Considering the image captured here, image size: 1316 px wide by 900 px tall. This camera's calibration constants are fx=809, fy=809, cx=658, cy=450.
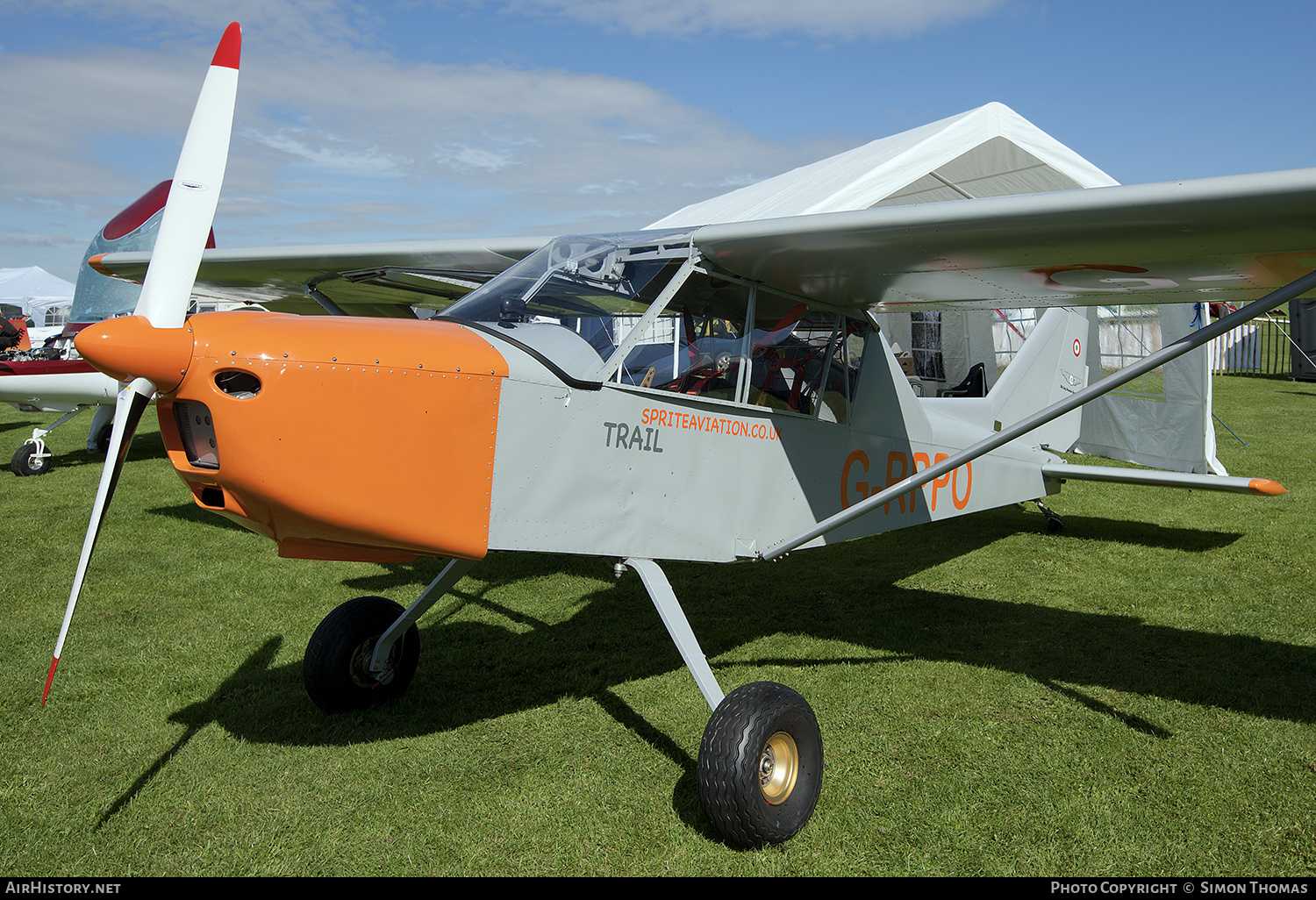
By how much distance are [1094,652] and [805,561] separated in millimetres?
2726

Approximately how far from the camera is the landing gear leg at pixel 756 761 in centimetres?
300

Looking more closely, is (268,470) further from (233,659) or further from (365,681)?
(233,659)

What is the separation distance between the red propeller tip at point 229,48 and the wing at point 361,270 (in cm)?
285

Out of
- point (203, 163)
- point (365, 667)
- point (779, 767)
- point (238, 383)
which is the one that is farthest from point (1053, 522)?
point (203, 163)

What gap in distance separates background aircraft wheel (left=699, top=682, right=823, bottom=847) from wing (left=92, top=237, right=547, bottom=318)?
378 centimetres

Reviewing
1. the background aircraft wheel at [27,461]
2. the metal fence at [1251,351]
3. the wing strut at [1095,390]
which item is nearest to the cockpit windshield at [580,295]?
the wing strut at [1095,390]

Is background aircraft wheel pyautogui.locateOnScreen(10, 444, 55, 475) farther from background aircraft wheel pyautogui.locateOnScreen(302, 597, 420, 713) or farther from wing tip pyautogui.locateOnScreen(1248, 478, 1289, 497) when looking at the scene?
wing tip pyautogui.locateOnScreen(1248, 478, 1289, 497)

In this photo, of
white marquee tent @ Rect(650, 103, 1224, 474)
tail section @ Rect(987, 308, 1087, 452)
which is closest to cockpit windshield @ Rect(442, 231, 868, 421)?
tail section @ Rect(987, 308, 1087, 452)

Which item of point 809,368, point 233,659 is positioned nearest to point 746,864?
point 809,368

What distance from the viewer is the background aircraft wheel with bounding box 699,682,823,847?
300 cm

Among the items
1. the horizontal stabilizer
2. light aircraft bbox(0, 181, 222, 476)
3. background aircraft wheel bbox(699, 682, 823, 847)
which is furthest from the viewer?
light aircraft bbox(0, 181, 222, 476)

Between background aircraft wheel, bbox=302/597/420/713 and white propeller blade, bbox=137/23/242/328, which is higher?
white propeller blade, bbox=137/23/242/328

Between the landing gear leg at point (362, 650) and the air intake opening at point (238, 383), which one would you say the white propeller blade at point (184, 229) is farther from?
the landing gear leg at point (362, 650)

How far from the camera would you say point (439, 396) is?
2.89 meters
